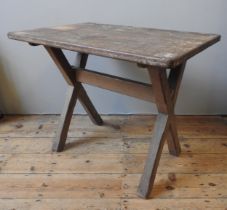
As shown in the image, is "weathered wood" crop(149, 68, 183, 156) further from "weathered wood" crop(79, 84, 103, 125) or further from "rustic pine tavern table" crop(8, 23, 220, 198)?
"weathered wood" crop(79, 84, 103, 125)

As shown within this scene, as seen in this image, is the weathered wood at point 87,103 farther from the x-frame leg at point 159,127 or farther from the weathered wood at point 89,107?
the x-frame leg at point 159,127

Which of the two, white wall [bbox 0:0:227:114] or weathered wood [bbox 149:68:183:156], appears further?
white wall [bbox 0:0:227:114]

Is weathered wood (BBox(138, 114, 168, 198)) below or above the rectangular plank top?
below

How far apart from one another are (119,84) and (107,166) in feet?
1.61

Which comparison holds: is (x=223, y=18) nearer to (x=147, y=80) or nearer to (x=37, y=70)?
(x=147, y=80)

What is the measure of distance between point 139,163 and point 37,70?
104cm

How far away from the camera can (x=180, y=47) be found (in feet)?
3.86

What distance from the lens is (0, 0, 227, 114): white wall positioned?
1.91m

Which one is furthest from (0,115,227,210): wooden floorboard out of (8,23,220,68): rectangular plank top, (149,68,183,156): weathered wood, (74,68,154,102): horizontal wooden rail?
(8,23,220,68): rectangular plank top

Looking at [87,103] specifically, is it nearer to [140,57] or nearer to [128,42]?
[128,42]

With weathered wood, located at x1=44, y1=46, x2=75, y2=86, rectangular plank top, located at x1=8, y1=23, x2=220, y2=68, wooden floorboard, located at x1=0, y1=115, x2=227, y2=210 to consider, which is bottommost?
wooden floorboard, located at x1=0, y1=115, x2=227, y2=210

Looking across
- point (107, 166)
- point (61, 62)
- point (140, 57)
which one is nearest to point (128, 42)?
point (140, 57)

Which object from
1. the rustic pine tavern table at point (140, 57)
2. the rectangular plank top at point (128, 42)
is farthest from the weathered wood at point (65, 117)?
the rectangular plank top at point (128, 42)

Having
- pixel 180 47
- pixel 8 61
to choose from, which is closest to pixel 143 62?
pixel 180 47
